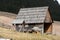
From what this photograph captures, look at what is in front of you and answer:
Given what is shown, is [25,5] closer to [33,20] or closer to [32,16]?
[32,16]

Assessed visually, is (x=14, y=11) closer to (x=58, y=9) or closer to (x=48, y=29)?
(x=58, y=9)

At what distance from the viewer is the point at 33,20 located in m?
25.1

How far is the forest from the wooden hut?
21.8 meters

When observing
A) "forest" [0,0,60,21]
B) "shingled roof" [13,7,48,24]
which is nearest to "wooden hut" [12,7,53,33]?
"shingled roof" [13,7,48,24]

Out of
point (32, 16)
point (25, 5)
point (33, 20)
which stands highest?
point (25, 5)

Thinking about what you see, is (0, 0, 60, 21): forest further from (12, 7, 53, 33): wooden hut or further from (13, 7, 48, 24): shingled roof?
(12, 7, 53, 33): wooden hut

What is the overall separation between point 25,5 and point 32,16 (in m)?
28.6

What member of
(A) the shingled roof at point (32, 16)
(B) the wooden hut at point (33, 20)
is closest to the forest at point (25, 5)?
(A) the shingled roof at point (32, 16)

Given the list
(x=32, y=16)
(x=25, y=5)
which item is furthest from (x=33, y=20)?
(x=25, y=5)

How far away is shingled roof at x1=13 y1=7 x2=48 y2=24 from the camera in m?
25.1

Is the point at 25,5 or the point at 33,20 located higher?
the point at 25,5

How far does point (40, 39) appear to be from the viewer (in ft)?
53.1

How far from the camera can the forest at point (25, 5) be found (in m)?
49.0

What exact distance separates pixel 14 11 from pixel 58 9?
1309 centimetres
